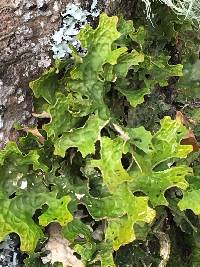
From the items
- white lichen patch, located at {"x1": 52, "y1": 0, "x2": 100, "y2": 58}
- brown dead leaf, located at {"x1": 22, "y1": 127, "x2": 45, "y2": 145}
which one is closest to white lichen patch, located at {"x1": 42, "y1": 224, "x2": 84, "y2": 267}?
brown dead leaf, located at {"x1": 22, "y1": 127, "x2": 45, "y2": 145}

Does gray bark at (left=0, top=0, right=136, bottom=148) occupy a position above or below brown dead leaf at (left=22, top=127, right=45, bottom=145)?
above

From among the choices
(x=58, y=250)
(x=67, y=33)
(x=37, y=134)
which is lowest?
(x=58, y=250)

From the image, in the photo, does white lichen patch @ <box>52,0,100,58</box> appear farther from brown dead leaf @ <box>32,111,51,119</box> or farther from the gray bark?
brown dead leaf @ <box>32,111,51,119</box>

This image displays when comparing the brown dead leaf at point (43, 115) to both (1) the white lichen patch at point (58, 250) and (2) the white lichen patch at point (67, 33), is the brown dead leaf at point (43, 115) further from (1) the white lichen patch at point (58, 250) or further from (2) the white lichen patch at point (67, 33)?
(1) the white lichen patch at point (58, 250)

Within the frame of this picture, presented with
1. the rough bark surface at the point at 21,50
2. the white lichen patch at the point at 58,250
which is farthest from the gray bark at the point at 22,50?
the white lichen patch at the point at 58,250

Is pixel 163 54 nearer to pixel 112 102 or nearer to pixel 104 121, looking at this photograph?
pixel 112 102

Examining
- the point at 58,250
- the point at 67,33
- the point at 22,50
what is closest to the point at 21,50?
the point at 22,50

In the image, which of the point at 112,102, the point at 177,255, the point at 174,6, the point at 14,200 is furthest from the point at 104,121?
the point at 177,255

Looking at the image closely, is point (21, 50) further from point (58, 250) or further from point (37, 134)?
point (58, 250)

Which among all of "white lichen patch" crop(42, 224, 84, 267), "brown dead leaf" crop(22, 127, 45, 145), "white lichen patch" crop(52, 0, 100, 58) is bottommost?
"white lichen patch" crop(42, 224, 84, 267)

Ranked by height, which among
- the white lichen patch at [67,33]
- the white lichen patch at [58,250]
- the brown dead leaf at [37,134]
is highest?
the white lichen patch at [67,33]

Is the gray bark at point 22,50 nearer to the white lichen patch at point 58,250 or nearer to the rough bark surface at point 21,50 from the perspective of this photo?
the rough bark surface at point 21,50

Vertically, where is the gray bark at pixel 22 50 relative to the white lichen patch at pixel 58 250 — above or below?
above
